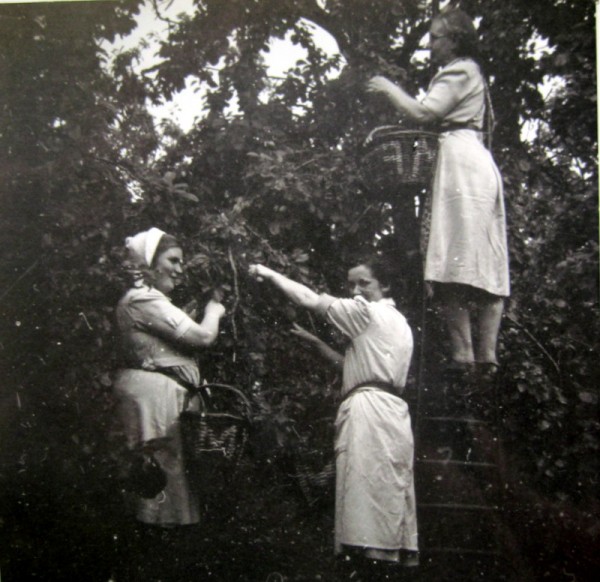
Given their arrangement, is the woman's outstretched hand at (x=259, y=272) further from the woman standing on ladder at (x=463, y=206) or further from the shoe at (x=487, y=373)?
the shoe at (x=487, y=373)

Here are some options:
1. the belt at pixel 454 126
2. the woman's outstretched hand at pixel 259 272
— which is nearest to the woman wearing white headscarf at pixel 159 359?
the woman's outstretched hand at pixel 259 272

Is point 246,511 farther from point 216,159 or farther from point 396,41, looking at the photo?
point 396,41

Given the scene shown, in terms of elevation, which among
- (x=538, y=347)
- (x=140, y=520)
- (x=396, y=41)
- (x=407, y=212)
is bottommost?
(x=140, y=520)

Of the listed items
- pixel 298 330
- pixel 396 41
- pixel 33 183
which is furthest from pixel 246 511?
pixel 396 41

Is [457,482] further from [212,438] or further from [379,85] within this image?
→ [379,85]

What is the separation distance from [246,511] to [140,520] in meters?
0.34

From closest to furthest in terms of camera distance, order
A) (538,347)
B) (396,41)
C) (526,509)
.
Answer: (526,509) → (538,347) → (396,41)

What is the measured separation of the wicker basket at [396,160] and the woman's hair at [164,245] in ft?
2.28

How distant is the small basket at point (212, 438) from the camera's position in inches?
106

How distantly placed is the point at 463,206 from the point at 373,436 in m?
0.85

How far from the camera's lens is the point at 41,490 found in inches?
114

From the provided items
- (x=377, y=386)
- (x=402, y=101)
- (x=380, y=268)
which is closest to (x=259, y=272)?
(x=380, y=268)

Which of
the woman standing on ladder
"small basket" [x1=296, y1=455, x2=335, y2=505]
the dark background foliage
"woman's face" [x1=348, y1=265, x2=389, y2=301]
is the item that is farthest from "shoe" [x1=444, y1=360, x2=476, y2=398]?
"small basket" [x1=296, y1=455, x2=335, y2=505]

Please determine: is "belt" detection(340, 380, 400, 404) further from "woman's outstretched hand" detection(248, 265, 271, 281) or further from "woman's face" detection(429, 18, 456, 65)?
"woman's face" detection(429, 18, 456, 65)
